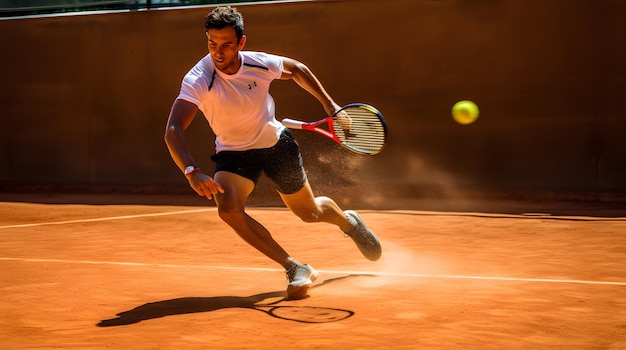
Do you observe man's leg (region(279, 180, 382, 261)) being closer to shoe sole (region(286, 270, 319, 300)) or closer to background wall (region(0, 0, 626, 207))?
shoe sole (region(286, 270, 319, 300))

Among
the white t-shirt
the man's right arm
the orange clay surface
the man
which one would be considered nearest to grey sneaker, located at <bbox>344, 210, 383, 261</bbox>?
the orange clay surface

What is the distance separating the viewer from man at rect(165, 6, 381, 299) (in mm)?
4480

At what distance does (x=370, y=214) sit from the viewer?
929 centimetres

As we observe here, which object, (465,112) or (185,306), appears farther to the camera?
(465,112)

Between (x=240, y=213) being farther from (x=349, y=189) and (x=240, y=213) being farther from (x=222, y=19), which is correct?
(x=349, y=189)

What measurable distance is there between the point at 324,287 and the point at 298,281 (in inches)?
16.9

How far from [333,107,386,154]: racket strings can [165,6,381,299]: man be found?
386 millimetres

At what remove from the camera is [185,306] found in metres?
4.51

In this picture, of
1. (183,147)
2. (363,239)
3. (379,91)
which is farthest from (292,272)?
(379,91)

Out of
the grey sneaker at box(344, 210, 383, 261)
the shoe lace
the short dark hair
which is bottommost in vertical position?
the shoe lace

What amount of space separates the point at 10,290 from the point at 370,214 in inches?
192

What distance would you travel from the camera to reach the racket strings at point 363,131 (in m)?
5.14

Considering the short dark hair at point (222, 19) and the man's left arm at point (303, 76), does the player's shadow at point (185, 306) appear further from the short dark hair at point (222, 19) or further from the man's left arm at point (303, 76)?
the short dark hair at point (222, 19)

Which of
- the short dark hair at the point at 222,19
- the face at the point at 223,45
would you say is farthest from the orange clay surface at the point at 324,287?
the short dark hair at the point at 222,19
